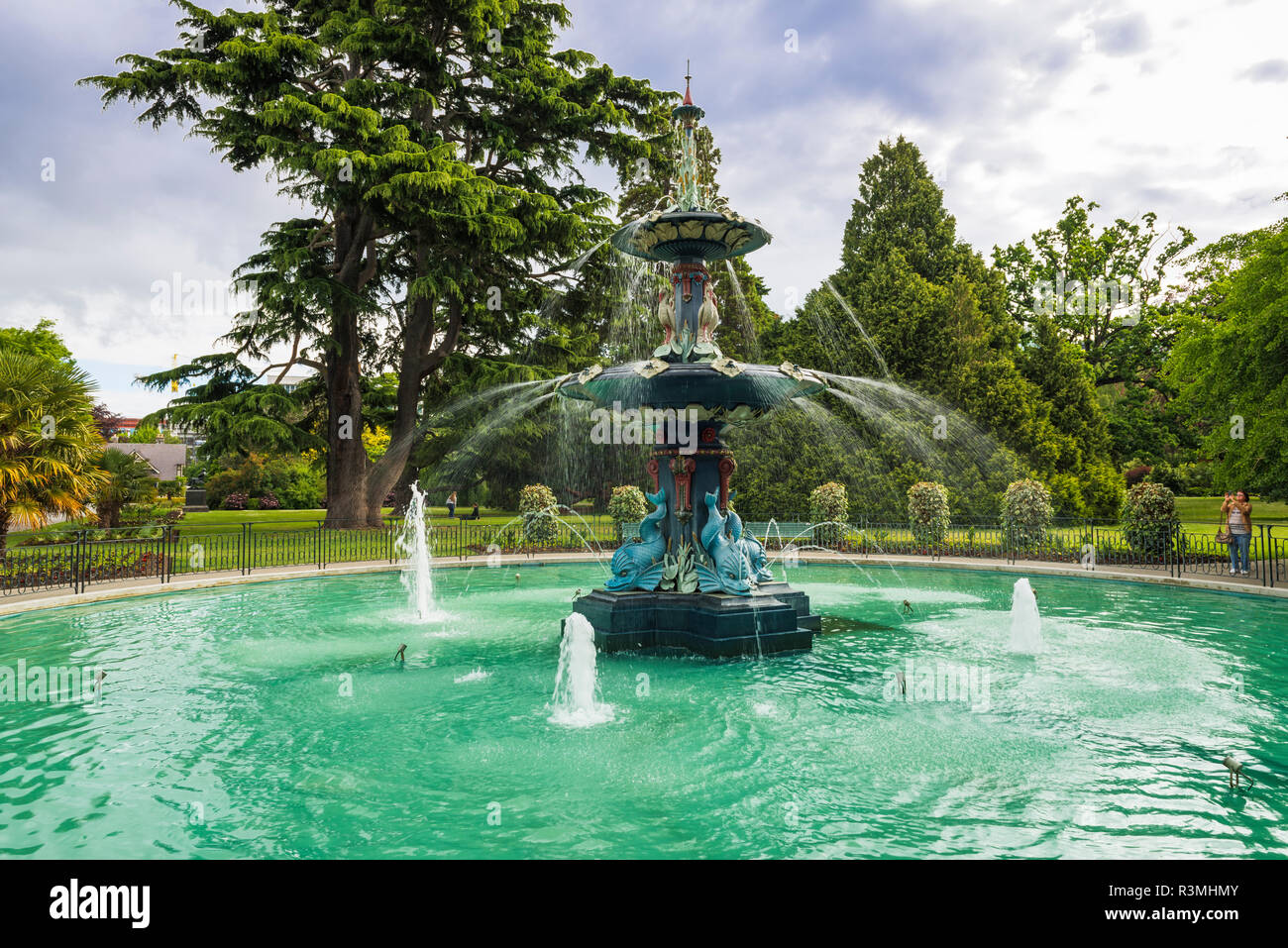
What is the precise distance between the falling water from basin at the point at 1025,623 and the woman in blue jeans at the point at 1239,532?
31.5 ft

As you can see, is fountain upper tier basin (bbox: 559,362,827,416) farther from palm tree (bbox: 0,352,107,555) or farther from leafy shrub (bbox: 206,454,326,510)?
leafy shrub (bbox: 206,454,326,510)

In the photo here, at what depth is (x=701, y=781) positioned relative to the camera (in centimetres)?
554

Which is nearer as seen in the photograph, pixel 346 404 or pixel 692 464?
pixel 692 464

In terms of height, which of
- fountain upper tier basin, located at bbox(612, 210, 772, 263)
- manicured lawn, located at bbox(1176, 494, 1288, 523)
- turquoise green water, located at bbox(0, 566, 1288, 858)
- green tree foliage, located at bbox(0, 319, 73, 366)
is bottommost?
turquoise green water, located at bbox(0, 566, 1288, 858)

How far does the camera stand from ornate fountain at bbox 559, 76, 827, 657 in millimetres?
10305

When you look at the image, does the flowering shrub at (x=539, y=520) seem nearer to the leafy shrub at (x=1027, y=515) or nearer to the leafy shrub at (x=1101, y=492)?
the leafy shrub at (x=1027, y=515)

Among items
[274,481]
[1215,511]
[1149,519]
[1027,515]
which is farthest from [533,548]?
[274,481]

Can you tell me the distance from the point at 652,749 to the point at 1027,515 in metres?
19.4

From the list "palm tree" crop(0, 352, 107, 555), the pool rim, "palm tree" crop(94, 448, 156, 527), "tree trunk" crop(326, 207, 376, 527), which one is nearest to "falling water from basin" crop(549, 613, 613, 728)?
the pool rim

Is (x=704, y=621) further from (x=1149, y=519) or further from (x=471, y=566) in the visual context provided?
(x=1149, y=519)

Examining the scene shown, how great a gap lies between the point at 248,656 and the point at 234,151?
85.3ft

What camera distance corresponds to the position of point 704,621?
33.6 feet

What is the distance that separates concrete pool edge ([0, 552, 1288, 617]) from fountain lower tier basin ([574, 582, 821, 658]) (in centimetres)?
1042

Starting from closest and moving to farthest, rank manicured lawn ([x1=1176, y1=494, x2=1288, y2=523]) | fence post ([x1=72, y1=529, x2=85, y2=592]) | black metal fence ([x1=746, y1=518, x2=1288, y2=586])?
fence post ([x1=72, y1=529, x2=85, y2=592]), black metal fence ([x1=746, y1=518, x2=1288, y2=586]), manicured lawn ([x1=1176, y1=494, x2=1288, y2=523])
